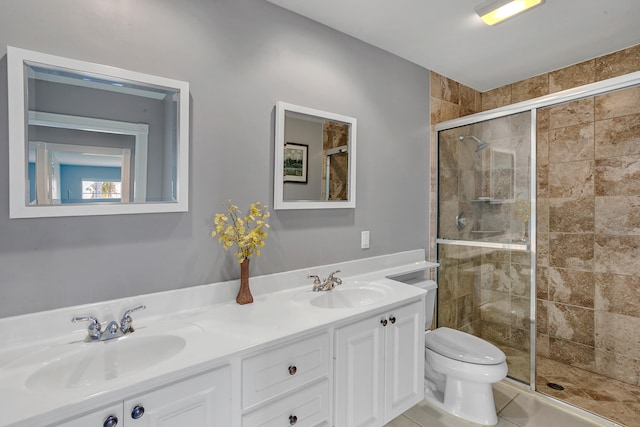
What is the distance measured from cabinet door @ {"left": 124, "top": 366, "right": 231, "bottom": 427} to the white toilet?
1.41m

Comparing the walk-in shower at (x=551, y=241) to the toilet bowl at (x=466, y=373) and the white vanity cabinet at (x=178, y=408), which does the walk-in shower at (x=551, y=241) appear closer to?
the toilet bowl at (x=466, y=373)

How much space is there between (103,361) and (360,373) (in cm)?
105

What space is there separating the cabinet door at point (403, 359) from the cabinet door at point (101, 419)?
1137 mm

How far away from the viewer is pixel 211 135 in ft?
5.11

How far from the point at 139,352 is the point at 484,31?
254cm

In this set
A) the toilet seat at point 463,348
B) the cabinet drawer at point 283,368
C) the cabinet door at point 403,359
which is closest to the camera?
the cabinet drawer at point 283,368

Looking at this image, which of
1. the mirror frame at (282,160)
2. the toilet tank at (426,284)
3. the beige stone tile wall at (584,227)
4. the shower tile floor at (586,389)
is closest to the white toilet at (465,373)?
the toilet tank at (426,284)

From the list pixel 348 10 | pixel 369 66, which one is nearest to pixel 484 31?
pixel 369 66

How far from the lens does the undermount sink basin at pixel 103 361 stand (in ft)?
3.41

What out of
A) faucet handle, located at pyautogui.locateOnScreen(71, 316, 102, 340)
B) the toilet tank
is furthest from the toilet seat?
faucet handle, located at pyautogui.locateOnScreen(71, 316, 102, 340)

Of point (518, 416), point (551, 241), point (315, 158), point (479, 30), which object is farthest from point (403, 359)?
point (479, 30)

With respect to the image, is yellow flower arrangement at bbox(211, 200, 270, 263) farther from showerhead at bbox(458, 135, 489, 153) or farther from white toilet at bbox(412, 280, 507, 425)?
showerhead at bbox(458, 135, 489, 153)

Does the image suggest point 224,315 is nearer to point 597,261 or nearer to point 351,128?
point 351,128

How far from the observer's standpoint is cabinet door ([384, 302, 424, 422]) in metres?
1.63
